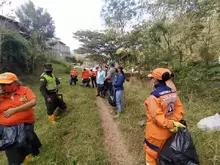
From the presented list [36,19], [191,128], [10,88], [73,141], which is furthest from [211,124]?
[36,19]

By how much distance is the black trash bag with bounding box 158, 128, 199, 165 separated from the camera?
1.79 metres

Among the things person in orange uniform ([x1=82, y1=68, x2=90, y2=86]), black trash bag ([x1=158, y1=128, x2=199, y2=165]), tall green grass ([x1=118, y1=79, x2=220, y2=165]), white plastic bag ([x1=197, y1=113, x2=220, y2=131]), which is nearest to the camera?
black trash bag ([x1=158, y1=128, x2=199, y2=165])

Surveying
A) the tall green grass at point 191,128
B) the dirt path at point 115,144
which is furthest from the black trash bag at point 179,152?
the dirt path at point 115,144

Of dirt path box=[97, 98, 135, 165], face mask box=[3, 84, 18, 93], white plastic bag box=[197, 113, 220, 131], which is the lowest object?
dirt path box=[97, 98, 135, 165]

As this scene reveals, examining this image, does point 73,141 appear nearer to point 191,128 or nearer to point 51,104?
point 51,104

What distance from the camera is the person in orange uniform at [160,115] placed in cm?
191

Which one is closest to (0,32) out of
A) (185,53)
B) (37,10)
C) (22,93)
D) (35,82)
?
(35,82)

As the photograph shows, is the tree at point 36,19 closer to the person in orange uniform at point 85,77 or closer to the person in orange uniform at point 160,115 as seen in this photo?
the person in orange uniform at point 85,77

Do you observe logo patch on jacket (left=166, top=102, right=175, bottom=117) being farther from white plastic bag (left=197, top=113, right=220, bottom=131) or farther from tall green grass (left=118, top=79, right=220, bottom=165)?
white plastic bag (left=197, top=113, right=220, bottom=131)

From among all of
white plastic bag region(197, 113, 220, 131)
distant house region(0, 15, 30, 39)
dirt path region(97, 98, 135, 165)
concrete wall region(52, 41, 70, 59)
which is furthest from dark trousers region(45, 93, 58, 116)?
concrete wall region(52, 41, 70, 59)

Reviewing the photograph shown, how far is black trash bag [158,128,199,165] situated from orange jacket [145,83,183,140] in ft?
0.45

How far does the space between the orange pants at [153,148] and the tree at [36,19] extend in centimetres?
2792

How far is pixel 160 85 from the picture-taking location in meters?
2.06

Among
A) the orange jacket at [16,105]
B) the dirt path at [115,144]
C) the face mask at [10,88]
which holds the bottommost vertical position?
the dirt path at [115,144]
